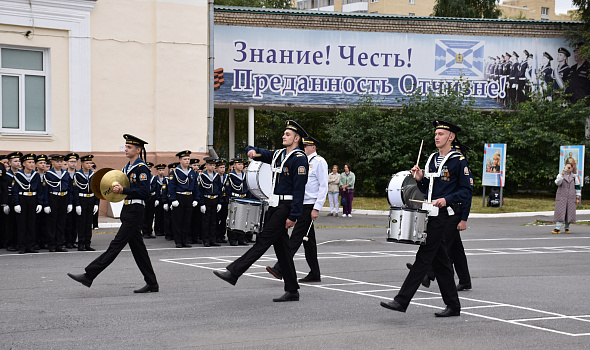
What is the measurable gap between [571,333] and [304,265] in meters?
6.07

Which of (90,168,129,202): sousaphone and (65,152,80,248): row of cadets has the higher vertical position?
(90,168,129,202): sousaphone

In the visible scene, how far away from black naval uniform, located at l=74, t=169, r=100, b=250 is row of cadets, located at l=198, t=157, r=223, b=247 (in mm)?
2390

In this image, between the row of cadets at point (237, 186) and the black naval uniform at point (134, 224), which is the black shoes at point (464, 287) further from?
the row of cadets at point (237, 186)

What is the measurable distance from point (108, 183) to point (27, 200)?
615 cm

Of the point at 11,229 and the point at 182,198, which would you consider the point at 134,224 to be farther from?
the point at 182,198

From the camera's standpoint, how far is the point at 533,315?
28.9 feet

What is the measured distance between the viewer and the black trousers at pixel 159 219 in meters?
19.1

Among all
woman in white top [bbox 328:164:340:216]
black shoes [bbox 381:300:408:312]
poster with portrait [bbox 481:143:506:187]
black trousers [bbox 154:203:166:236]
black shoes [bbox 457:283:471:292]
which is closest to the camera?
black shoes [bbox 381:300:408:312]

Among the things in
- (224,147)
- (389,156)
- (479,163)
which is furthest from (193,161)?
(224,147)

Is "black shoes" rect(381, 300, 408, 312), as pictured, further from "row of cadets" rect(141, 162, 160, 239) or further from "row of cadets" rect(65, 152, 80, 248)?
"row of cadets" rect(141, 162, 160, 239)

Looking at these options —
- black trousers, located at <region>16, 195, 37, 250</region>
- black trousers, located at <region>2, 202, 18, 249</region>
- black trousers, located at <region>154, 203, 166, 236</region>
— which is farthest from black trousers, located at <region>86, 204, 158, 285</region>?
black trousers, located at <region>154, 203, 166, 236</region>

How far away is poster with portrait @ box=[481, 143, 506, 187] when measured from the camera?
28.4 meters

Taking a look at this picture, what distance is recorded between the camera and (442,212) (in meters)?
8.77

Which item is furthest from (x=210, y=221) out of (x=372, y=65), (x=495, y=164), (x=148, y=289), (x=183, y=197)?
(x=372, y=65)
